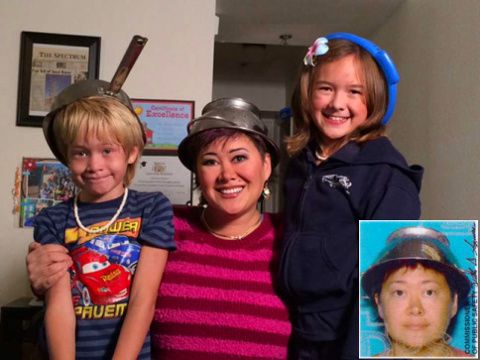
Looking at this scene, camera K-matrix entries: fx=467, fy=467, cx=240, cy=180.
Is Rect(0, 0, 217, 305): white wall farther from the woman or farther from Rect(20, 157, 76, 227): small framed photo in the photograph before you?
the woman

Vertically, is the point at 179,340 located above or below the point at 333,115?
below

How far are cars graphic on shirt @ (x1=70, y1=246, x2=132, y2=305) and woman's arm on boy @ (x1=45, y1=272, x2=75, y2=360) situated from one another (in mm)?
23

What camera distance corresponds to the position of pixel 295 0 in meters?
2.43

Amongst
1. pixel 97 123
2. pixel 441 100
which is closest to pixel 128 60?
pixel 97 123

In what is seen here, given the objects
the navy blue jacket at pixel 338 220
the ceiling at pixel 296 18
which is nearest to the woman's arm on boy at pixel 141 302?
the navy blue jacket at pixel 338 220

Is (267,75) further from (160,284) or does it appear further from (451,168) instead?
(160,284)

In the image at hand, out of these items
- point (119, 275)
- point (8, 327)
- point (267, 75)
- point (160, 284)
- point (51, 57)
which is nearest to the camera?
point (119, 275)

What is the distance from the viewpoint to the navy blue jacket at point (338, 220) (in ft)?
3.09

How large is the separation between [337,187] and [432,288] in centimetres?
31

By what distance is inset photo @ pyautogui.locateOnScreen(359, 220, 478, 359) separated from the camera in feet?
2.49

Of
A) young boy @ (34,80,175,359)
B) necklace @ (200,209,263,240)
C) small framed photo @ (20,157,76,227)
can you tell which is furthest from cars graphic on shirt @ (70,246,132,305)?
small framed photo @ (20,157,76,227)

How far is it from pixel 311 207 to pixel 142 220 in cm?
37

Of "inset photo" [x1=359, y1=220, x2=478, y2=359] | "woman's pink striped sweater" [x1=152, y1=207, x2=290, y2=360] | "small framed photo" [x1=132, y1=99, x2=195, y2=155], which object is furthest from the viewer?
"small framed photo" [x1=132, y1=99, x2=195, y2=155]

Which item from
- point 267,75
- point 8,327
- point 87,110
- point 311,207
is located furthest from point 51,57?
point 267,75
